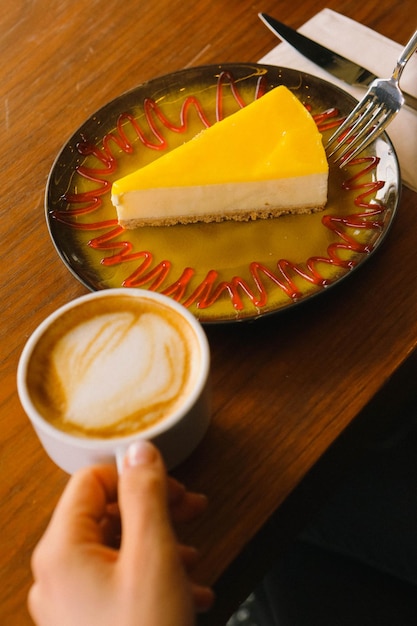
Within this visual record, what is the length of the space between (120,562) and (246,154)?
1.49ft

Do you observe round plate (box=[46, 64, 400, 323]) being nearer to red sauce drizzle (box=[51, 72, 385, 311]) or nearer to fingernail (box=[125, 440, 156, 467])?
red sauce drizzle (box=[51, 72, 385, 311])

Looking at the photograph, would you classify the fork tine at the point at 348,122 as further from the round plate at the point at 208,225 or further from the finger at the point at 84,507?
the finger at the point at 84,507

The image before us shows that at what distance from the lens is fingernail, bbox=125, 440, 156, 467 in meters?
0.45

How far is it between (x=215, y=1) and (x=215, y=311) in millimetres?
546

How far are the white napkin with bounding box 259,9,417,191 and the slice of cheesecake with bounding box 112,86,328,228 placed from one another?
0.15 meters

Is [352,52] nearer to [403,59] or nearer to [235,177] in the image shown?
[403,59]

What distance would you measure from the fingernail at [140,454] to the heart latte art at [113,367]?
0.10ft

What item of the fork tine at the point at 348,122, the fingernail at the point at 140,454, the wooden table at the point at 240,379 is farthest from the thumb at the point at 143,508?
the fork tine at the point at 348,122

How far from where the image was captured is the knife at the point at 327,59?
85cm

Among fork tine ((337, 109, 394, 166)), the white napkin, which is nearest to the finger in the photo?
fork tine ((337, 109, 394, 166))

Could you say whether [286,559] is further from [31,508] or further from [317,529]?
[31,508]

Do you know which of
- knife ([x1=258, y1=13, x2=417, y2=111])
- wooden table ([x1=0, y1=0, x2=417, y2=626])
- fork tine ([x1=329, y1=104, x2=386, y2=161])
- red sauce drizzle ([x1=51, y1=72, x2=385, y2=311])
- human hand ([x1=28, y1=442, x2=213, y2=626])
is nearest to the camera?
human hand ([x1=28, y1=442, x2=213, y2=626])

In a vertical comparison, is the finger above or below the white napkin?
above

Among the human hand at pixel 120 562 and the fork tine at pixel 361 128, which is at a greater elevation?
the human hand at pixel 120 562
